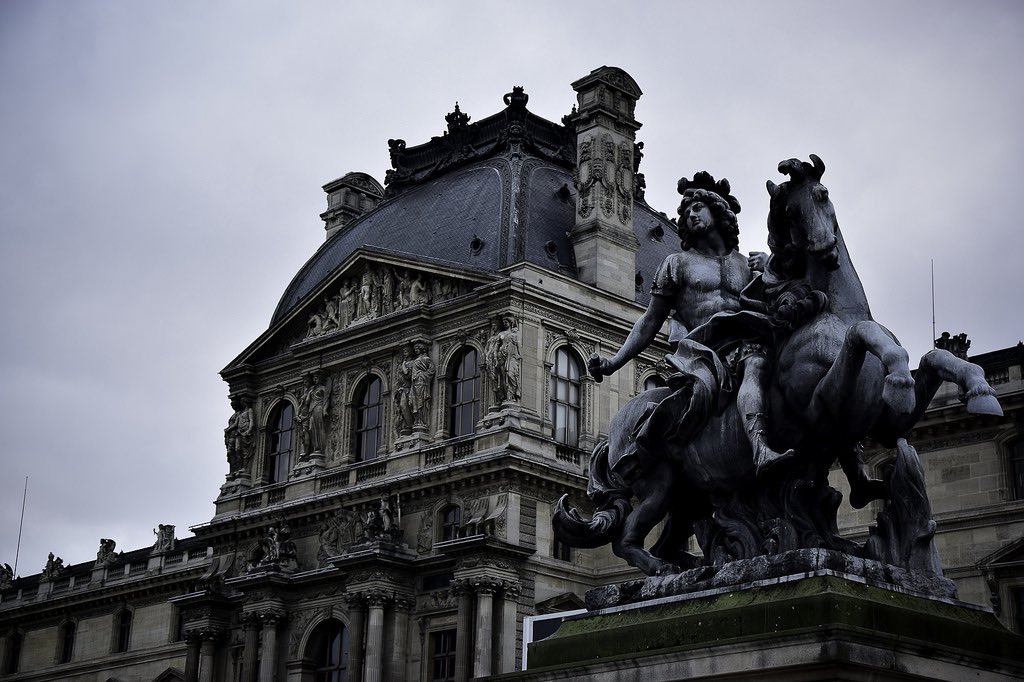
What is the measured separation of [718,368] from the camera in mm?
8430

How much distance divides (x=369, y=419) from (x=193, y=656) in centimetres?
993

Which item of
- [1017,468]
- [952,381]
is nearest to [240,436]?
[1017,468]

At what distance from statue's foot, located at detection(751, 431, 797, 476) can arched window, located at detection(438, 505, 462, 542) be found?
120 feet

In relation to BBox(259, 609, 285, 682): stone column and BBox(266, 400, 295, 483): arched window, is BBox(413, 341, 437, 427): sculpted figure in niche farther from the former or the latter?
BBox(259, 609, 285, 682): stone column

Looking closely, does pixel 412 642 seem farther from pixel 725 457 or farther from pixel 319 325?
pixel 725 457

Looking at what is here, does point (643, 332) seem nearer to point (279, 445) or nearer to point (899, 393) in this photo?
point (899, 393)

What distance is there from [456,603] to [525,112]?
1772 cm

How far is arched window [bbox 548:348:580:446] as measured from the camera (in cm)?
4600

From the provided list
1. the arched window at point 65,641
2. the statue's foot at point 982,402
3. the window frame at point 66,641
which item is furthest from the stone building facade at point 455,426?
→ the statue's foot at point 982,402

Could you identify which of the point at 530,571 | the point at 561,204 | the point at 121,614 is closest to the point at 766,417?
the point at 530,571

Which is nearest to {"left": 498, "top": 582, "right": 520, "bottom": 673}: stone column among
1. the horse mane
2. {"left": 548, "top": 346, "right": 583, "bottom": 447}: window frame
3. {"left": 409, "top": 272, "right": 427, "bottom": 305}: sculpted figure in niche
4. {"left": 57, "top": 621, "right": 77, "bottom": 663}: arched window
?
{"left": 548, "top": 346, "right": 583, "bottom": 447}: window frame

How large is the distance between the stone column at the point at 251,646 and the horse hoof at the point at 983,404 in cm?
4280

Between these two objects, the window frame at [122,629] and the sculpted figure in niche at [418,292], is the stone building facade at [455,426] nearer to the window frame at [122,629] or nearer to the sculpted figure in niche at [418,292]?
the sculpted figure in niche at [418,292]

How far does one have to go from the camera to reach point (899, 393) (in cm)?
783
